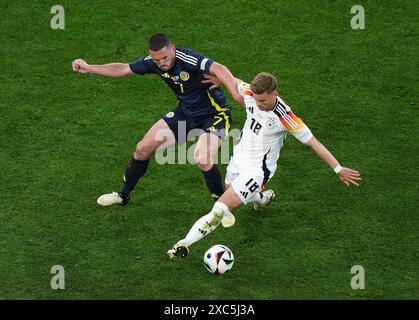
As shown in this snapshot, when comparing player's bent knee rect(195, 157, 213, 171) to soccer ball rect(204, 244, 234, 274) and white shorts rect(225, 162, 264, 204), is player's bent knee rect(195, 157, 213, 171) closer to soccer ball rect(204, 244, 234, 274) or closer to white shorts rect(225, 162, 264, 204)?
white shorts rect(225, 162, 264, 204)

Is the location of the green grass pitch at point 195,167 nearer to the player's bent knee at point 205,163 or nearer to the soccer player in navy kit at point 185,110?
the soccer player in navy kit at point 185,110

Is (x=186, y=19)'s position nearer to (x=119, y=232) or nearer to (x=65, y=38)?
(x=65, y=38)

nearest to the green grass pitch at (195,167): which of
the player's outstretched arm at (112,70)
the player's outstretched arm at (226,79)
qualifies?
the player's outstretched arm at (112,70)

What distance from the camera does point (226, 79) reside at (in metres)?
10.2

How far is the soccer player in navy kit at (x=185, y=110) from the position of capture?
33.9 ft

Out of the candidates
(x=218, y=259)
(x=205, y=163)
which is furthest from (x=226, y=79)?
(x=218, y=259)

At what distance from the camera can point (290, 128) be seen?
980 centimetres

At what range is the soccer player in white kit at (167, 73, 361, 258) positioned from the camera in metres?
9.65

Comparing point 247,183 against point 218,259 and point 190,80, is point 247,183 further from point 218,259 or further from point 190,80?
point 190,80

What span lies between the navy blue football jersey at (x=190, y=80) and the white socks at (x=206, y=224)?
58.2 inches

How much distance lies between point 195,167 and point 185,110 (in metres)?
1.26

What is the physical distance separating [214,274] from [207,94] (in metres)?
2.28

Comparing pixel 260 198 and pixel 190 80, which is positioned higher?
pixel 190 80

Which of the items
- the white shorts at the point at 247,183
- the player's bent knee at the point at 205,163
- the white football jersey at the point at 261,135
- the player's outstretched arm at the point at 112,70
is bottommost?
the white shorts at the point at 247,183
